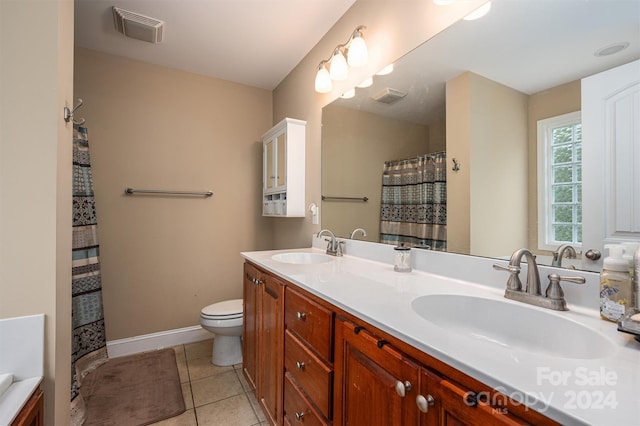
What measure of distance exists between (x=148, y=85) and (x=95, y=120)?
19.6 inches

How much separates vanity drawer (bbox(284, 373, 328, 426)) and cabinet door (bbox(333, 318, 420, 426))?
0.15m

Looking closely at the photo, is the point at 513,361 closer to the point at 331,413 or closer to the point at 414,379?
the point at 414,379

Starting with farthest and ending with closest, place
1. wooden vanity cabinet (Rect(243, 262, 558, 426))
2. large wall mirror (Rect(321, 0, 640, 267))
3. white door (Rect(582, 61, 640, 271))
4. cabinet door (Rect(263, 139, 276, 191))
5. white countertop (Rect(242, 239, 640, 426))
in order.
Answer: cabinet door (Rect(263, 139, 276, 191)), large wall mirror (Rect(321, 0, 640, 267)), white door (Rect(582, 61, 640, 271)), wooden vanity cabinet (Rect(243, 262, 558, 426)), white countertop (Rect(242, 239, 640, 426))

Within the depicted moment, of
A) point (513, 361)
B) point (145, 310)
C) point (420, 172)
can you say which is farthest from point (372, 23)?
point (145, 310)

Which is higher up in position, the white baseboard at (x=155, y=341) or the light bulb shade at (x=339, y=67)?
the light bulb shade at (x=339, y=67)

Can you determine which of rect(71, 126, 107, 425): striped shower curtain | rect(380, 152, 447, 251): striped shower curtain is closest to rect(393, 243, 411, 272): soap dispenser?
rect(380, 152, 447, 251): striped shower curtain

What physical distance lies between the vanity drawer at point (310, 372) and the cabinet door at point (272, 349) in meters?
0.08

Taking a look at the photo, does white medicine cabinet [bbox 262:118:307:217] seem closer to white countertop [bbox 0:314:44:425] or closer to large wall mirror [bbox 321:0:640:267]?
large wall mirror [bbox 321:0:640:267]

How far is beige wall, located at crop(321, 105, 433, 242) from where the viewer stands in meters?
1.52

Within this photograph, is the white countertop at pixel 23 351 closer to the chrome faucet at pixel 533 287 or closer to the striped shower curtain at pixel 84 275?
the striped shower curtain at pixel 84 275

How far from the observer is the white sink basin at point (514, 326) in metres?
0.67

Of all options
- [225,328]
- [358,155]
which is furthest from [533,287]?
[225,328]

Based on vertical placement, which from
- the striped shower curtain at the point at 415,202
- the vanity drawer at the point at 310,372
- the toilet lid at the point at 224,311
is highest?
the striped shower curtain at the point at 415,202

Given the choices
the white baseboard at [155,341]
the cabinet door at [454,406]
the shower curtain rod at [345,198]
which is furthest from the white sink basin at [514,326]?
the white baseboard at [155,341]
